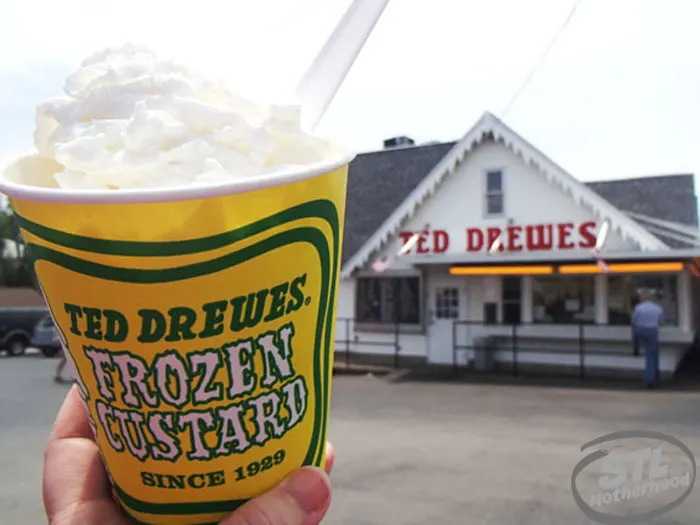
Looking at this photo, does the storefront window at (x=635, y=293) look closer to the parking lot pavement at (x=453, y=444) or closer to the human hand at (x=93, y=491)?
the parking lot pavement at (x=453, y=444)

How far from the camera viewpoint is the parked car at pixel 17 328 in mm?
23203

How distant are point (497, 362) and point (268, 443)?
15.4 meters

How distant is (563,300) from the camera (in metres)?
16.2

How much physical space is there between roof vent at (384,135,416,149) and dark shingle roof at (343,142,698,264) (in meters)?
1.69

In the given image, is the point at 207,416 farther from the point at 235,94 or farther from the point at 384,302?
the point at 384,302

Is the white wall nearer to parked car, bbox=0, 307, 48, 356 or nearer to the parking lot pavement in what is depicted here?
the parking lot pavement

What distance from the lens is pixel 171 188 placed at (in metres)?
1.01

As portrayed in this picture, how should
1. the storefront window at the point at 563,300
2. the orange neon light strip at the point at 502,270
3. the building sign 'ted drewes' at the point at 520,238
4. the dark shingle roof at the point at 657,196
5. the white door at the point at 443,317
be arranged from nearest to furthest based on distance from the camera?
the orange neon light strip at the point at 502,270 < the building sign 'ted drewes' at the point at 520,238 < the storefront window at the point at 563,300 < the white door at the point at 443,317 < the dark shingle roof at the point at 657,196

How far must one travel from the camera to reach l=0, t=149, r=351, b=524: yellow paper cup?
41.1 inches

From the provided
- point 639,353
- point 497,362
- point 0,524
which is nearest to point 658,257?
point 639,353

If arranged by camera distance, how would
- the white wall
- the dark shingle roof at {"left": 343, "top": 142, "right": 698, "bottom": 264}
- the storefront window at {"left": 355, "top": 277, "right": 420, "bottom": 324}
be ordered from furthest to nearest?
the dark shingle roof at {"left": 343, "top": 142, "right": 698, "bottom": 264} < the storefront window at {"left": 355, "top": 277, "right": 420, "bottom": 324} < the white wall

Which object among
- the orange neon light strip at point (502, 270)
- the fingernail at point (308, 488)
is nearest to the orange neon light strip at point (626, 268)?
the orange neon light strip at point (502, 270)

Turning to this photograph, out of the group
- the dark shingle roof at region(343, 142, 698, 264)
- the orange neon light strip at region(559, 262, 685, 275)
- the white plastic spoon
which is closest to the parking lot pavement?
the orange neon light strip at region(559, 262, 685, 275)

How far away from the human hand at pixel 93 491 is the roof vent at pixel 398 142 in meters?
22.1
